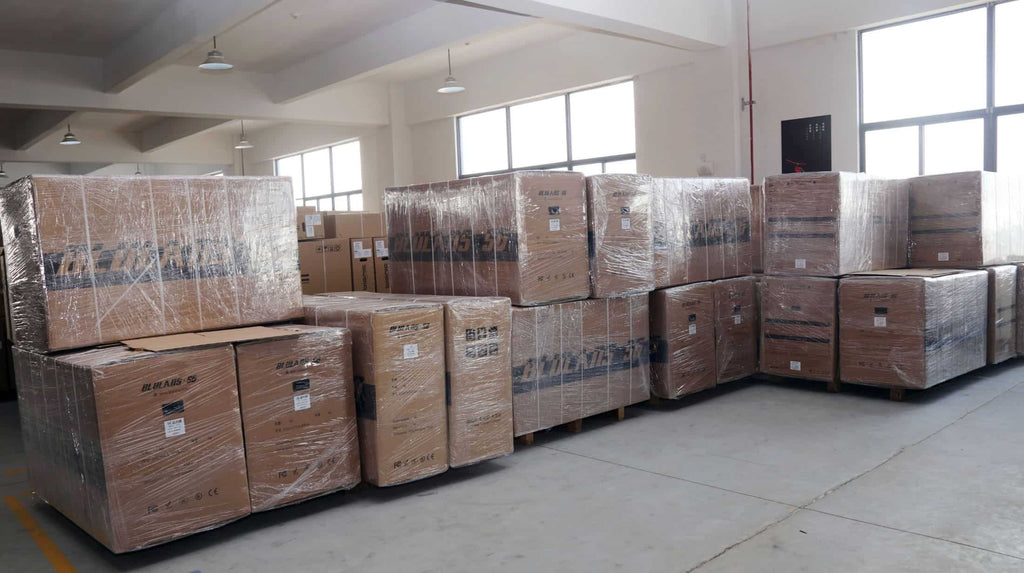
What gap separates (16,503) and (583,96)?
8.30m

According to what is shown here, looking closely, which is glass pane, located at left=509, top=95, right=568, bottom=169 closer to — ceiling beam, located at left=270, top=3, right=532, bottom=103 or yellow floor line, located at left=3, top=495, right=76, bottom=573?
ceiling beam, located at left=270, top=3, right=532, bottom=103

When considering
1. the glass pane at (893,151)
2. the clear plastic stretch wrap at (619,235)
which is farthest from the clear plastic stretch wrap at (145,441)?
the glass pane at (893,151)

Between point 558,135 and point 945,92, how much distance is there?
5.05m

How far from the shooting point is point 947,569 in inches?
98.1

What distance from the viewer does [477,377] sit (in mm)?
3691

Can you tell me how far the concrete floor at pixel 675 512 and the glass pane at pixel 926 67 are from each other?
3.82 meters

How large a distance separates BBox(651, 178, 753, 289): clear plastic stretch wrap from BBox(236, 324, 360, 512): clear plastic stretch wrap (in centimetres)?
234

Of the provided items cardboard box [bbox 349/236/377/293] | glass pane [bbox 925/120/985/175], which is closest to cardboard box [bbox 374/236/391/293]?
cardboard box [bbox 349/236/377/293]

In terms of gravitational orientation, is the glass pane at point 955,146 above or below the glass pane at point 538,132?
below

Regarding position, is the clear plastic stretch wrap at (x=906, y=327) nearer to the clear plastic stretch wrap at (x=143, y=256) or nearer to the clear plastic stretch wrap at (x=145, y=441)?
the clear plastic stretch wrap at (x=143, y=256)

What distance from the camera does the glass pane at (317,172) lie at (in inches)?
591

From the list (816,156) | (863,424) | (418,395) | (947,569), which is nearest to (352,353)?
(418,395)

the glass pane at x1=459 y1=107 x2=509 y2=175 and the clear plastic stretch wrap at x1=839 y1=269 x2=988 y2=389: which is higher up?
the glass pane at x1=459 y1=107 x2=509 y2=175

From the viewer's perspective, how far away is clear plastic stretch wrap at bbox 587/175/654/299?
436 cm
